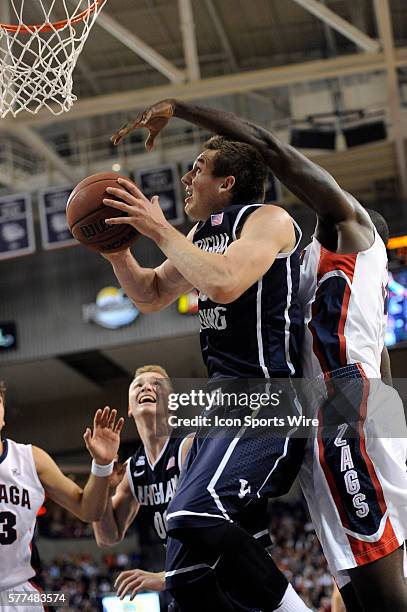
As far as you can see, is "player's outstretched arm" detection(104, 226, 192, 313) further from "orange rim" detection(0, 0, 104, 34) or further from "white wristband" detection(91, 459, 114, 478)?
"orange rim" detection(0, 0, 104, 34)

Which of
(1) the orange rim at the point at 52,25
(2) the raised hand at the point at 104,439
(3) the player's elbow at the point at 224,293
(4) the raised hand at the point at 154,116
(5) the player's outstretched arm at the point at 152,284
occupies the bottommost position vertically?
(2) the raised hand at the point at 104,439

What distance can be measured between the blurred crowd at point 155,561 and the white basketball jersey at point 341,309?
7.87m

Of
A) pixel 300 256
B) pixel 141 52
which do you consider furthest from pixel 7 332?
pixel 300 256

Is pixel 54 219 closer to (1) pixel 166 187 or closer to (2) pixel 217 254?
(1) pixel 166 187

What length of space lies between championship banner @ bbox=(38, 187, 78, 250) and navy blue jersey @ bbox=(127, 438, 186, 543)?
27.6 ft

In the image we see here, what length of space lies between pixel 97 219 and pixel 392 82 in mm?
8432

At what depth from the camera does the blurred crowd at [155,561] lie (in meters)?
11.5

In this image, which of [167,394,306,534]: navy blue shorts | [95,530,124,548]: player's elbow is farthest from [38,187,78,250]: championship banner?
[167,394,306,534]: navy blue shorts

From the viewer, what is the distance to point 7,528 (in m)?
4.12

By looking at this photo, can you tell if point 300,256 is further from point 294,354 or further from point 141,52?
point 141,52

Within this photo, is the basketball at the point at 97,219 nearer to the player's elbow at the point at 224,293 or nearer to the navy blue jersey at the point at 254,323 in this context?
the navy blue jersey at the point at 254,323

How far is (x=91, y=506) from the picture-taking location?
4270 mm

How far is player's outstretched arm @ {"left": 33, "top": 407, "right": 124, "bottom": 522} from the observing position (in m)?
4.20

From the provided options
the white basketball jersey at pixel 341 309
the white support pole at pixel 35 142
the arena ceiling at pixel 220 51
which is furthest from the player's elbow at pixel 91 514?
the white support pole at pixel 35 142
